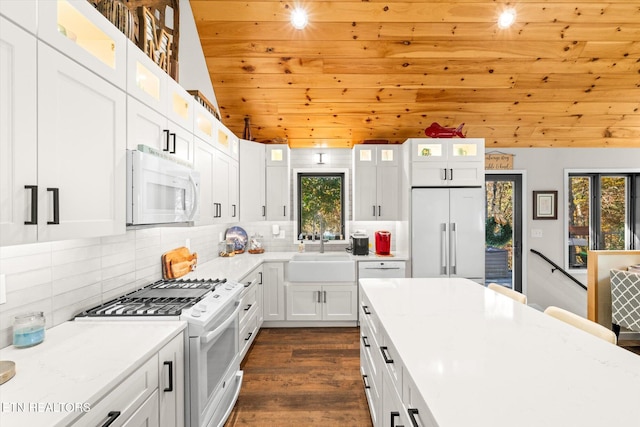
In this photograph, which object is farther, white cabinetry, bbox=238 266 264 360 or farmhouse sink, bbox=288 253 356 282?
farmhouse sink, bbox=288 253 356 282

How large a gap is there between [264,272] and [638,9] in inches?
178

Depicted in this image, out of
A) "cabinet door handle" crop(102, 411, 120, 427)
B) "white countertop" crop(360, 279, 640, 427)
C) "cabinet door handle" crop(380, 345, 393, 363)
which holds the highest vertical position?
"white countertop" crop(360, 279, 640, 427)

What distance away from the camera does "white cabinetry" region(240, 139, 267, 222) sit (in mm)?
3795

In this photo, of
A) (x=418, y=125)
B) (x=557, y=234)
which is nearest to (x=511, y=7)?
(x=418, y=125)

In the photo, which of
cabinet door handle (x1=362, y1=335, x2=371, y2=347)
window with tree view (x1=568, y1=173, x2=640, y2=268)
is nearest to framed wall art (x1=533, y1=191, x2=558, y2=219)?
window with tree view (x1=568, y1=173, x2=640, y2=268)

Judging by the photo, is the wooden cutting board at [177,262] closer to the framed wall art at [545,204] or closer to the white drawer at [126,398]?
the white drawer at [126,398]

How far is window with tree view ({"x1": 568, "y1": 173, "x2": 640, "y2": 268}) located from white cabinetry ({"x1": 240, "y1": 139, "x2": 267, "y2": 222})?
4267 mm

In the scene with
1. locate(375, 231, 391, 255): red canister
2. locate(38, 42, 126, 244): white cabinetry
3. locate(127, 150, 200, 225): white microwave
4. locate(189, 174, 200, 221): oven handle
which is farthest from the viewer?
locate(375, 231, 391, 255): red canister

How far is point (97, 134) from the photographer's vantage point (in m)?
1.33

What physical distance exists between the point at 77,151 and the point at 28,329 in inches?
29.9

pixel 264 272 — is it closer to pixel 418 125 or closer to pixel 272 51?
pixel 272 51

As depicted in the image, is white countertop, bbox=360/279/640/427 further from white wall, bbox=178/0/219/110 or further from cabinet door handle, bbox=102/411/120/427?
white wall, bbox=178/0/219/110

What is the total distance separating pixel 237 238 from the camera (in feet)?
13.3

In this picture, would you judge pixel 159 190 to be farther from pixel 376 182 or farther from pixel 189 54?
pixel 376 182
